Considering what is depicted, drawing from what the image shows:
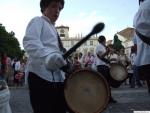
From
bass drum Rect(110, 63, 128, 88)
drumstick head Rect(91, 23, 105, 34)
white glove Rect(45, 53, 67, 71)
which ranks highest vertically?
drumstick head Rect(91, 23, 105, 34)

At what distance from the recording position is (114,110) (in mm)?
9906

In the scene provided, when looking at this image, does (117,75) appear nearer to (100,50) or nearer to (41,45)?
(100,50)

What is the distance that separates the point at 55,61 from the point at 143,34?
2.85 ft

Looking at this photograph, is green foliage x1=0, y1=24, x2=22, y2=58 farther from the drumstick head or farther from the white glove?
the drumstick head

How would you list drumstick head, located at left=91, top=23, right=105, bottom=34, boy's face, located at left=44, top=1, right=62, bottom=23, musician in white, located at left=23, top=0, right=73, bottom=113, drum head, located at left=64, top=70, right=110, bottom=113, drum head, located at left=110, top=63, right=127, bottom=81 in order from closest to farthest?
drumstick head, located at left=91, top=23, right=105, bottom=34 < drum head, located at left=64, top=70, right=110, bottom=113 < musician in white, located at left=23, top=0, right=73, bottom=113 < boy's face, located at left=44, top=1, right=62, bottom=23 < drum head, located at left=110, top=63, right=127, bottom=81

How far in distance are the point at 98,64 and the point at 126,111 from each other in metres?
2.82

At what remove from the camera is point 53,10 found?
486cm

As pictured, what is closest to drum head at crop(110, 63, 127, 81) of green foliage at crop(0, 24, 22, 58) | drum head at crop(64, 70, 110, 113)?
drum head at crop(64, 70, 110, 113)

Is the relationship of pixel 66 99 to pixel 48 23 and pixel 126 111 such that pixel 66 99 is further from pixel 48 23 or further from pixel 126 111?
pixel 126 111

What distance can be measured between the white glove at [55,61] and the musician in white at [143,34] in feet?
2.58

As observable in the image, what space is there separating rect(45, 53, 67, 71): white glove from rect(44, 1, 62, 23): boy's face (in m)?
0.72

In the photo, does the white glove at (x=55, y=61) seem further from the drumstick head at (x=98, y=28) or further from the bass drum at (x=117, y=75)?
the bass drum at (x=117, y=75)

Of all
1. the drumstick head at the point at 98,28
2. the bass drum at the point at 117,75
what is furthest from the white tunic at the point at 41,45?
the bass drum at the point at 117,75

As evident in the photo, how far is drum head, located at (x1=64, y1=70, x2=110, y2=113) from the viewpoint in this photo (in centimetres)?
432
